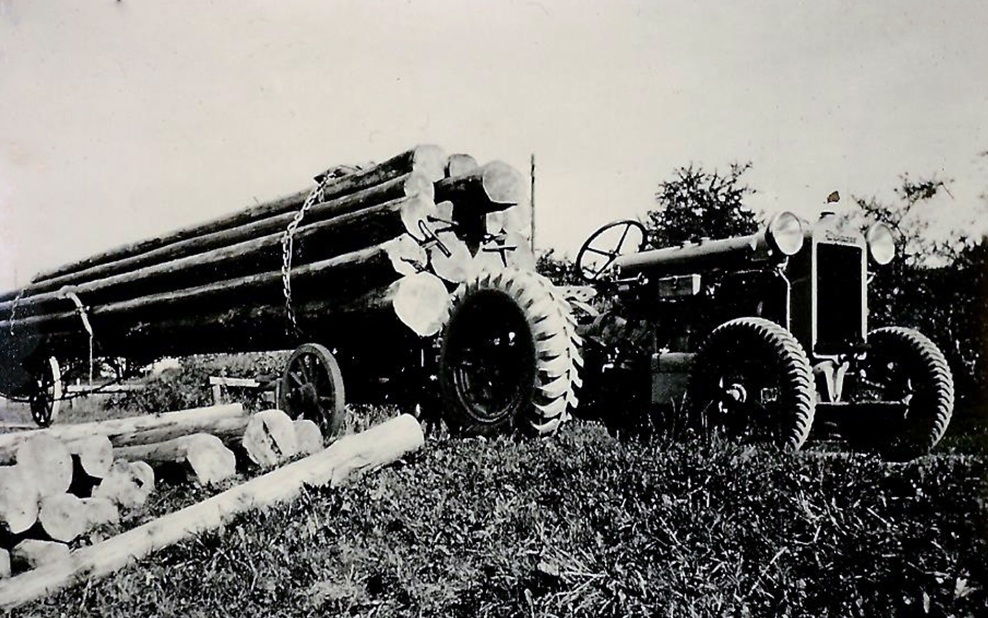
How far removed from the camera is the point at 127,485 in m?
5.53

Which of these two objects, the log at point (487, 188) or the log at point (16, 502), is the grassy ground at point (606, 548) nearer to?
the log at point (16, 502)

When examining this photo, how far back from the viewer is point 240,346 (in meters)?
9.74

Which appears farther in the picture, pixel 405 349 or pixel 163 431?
pixel 405 349

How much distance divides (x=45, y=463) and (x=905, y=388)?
6252 mm

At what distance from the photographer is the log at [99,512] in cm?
495

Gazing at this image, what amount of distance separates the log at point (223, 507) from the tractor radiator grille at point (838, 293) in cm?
370

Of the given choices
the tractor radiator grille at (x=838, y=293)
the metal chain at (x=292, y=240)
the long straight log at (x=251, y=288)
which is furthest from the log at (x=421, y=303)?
the tractor radiator grille at (x=838, y=293)

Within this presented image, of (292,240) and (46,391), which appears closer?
(292,240)

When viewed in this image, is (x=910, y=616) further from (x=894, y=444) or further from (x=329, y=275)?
(x=329, y=275)

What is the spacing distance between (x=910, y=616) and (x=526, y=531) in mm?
1690

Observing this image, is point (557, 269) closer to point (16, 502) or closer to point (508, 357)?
point (508, 357)

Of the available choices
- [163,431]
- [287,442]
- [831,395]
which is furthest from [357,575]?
[831,395]

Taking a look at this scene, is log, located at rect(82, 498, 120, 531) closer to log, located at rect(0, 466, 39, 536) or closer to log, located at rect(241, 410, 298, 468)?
log, located at rect(0, 466, 39, 536)

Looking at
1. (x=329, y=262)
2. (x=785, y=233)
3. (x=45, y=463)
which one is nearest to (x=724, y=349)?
(x=785, y=233)
